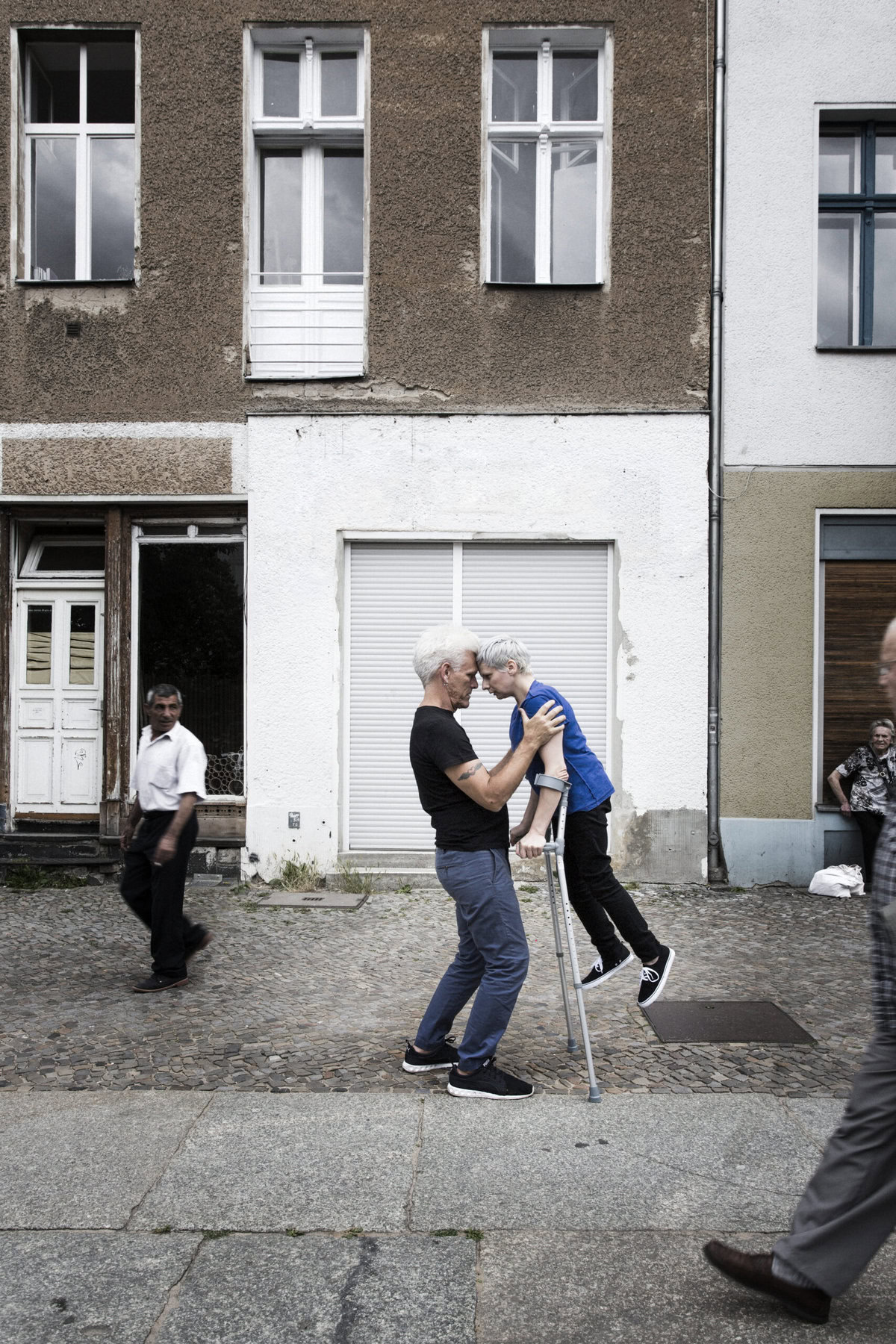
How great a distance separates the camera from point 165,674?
1008 cm

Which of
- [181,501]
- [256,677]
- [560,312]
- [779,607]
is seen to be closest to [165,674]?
[256,677]

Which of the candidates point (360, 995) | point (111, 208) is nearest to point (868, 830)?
point (360, 995)

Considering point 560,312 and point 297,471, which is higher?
point 560,312

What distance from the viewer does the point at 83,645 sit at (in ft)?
34.0

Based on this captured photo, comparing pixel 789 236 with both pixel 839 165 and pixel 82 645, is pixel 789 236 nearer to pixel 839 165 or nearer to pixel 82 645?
pixel 839 165

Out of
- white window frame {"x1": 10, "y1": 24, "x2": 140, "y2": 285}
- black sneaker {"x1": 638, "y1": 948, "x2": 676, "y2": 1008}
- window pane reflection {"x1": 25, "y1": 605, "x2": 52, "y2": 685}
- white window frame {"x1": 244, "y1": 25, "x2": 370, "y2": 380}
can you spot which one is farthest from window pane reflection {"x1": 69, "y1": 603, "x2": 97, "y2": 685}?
black sneaker {"x1": 638, "y1": 948, "x2": 676, "y2": 1008}

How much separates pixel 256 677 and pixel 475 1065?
5.60 meters

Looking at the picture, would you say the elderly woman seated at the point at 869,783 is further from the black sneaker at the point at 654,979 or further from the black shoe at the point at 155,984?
the black shoe at the point at 155,984

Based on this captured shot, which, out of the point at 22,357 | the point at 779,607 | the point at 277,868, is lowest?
the point at 277,868

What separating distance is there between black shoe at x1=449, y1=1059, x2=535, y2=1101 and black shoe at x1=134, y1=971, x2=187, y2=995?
2.36 meters

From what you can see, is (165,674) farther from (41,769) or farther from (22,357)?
(22,357)

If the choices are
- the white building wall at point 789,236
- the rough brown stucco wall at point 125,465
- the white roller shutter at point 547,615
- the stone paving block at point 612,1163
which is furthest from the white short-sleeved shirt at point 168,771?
the white building wall at point 789,236

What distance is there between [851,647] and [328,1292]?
304 inches

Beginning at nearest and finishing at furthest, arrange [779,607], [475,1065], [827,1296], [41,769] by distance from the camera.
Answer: [827,1296]
[475,1065]
[779,607]
[41,769]
